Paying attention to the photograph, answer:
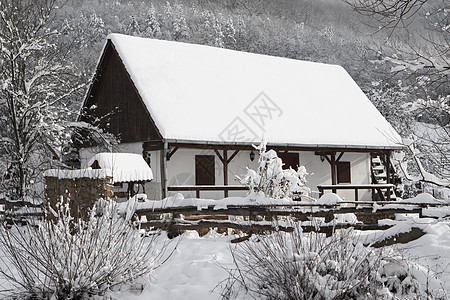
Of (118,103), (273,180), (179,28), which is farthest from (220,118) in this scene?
(179,28)

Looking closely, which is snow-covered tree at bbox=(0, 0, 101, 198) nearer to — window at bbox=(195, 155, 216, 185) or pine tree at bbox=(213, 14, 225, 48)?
window at bbox=(195, 155, 216, 185)

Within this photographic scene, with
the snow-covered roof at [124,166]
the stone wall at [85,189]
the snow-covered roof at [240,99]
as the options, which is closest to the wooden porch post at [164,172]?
the snow-covered roof at [240,99]

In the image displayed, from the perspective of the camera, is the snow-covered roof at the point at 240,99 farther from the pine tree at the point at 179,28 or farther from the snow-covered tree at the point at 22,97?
the pine tree at the point at 179,28

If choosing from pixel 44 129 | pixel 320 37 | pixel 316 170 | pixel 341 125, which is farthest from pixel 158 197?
pixel 320 37

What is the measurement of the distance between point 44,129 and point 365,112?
14.1 m

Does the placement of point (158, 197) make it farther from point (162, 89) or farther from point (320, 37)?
point (320, 37)

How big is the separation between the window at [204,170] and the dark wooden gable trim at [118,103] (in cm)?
210

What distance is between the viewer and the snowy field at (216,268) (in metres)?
5.87

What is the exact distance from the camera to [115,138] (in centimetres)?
1816

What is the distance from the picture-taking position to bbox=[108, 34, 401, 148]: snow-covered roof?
1684 centimetres

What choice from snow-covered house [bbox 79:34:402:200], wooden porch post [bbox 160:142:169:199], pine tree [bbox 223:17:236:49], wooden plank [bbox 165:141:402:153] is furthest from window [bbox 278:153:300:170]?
pine tree [bbox 223:17:236:49]

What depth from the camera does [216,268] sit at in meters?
6.73

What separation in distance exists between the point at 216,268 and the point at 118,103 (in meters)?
13.1

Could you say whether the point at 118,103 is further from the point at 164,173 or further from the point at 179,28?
the point at 179,28
